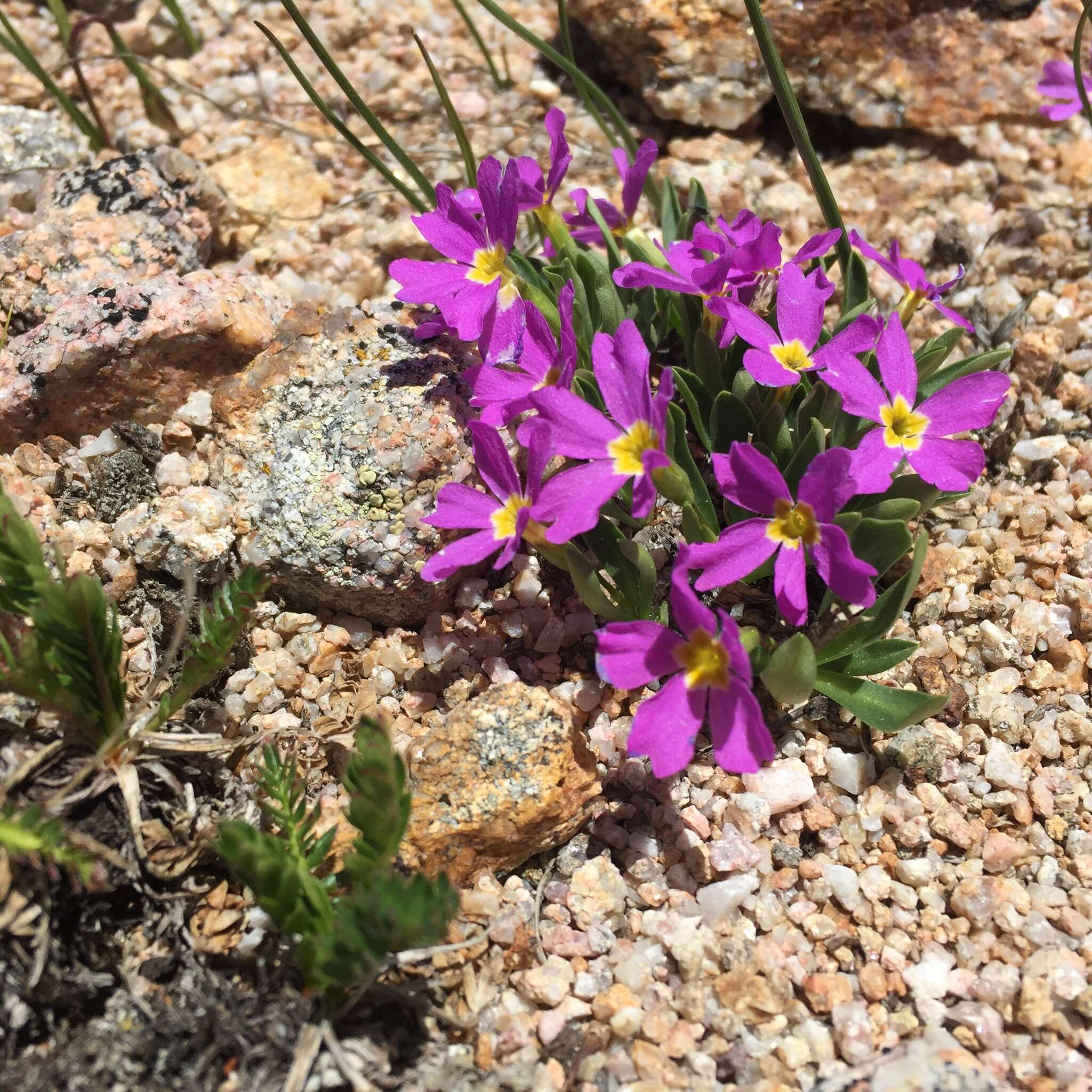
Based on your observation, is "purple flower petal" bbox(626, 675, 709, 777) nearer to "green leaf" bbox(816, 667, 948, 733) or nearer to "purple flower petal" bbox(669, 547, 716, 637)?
"purple flower petal" bbox(669, 547, 716, 637)

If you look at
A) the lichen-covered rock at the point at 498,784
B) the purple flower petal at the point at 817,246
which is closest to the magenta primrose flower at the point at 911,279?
the purple flower petal at the point at 817,246

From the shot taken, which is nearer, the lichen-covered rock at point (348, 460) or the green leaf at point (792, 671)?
the green leaf at point (792, 671)

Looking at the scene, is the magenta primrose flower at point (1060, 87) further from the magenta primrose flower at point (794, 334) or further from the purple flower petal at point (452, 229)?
the purple flower petal at point (452, 229)

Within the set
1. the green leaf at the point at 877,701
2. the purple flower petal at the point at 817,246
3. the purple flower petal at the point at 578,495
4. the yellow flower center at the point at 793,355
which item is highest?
the purple flower petal at the point at 817,246

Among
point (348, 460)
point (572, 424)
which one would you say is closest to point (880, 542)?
point (572, 424)

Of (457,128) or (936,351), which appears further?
(457,128)

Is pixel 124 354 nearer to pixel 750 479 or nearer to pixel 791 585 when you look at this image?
pixel 750 479
